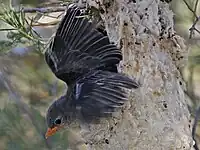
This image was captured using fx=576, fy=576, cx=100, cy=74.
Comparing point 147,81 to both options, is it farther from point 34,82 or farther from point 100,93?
point 34,82

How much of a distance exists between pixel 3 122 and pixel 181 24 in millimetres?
978

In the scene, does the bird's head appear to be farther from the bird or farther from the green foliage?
the green foliage

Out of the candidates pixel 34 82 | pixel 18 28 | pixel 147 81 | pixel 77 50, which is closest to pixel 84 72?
pixel 77 50

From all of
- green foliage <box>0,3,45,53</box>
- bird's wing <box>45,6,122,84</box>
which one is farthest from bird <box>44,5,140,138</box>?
green foliage <box>0,3,45,53</box>

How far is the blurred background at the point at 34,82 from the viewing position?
2.25m

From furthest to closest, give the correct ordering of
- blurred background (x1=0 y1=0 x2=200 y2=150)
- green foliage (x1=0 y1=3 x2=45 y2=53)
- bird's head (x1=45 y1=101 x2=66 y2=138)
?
blurred background (x1=0 y1=0 x2=200 y2=150) → green foliage (x1=0 y1=3 x2=45 y2=53) → bird's head (x1=45 y1=101 x2=66 y2=138)

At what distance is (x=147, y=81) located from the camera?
1.55m

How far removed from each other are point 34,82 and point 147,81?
157 cm

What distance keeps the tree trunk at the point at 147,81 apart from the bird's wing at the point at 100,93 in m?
0.07

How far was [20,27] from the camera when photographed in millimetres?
1772

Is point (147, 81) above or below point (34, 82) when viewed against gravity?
above

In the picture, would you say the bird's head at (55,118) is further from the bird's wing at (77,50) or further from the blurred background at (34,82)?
the blurred background at (34,82)

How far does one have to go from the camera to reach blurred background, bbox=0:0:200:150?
7.38 ft

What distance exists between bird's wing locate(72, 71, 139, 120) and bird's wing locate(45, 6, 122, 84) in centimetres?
4
